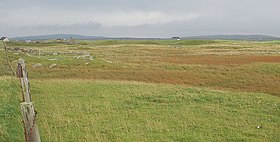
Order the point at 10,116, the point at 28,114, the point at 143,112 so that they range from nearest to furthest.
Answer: the point at 28,114 < the point at 10,116 < the point at 143,112

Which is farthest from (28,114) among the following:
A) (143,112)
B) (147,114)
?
(143,112)

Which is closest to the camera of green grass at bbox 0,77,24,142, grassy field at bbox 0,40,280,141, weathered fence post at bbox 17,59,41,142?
weathered fence post at bbox 17,59,41,142

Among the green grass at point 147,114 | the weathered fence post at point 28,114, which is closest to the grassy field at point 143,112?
the green grass at point 147,114

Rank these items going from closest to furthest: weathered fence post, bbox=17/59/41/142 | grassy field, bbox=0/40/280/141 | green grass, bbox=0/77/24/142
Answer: weathered fence post, bbox=17/59/41/142 → green grass, bbox=0/77/24/142 → grassy field, bbox=0/40/280/141

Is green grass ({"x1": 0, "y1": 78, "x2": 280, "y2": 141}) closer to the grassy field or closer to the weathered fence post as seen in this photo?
the grassy field

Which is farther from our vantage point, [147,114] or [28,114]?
[147,114]

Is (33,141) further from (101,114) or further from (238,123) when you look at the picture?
(238,123)

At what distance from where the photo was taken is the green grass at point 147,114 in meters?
16.6

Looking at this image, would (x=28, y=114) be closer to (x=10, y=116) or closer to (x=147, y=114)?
(x=10, y=116)

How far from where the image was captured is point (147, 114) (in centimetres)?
2056

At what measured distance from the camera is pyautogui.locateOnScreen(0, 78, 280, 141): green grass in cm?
1661

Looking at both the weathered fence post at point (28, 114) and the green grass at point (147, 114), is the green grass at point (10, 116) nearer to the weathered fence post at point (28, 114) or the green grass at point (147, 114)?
the green grass at point (147, 114)

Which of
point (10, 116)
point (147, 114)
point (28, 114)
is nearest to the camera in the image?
point (28, 114)

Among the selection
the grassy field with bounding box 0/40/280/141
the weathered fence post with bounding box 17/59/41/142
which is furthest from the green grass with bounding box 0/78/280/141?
the weathered fence post with bounding box 17/59/41/142
